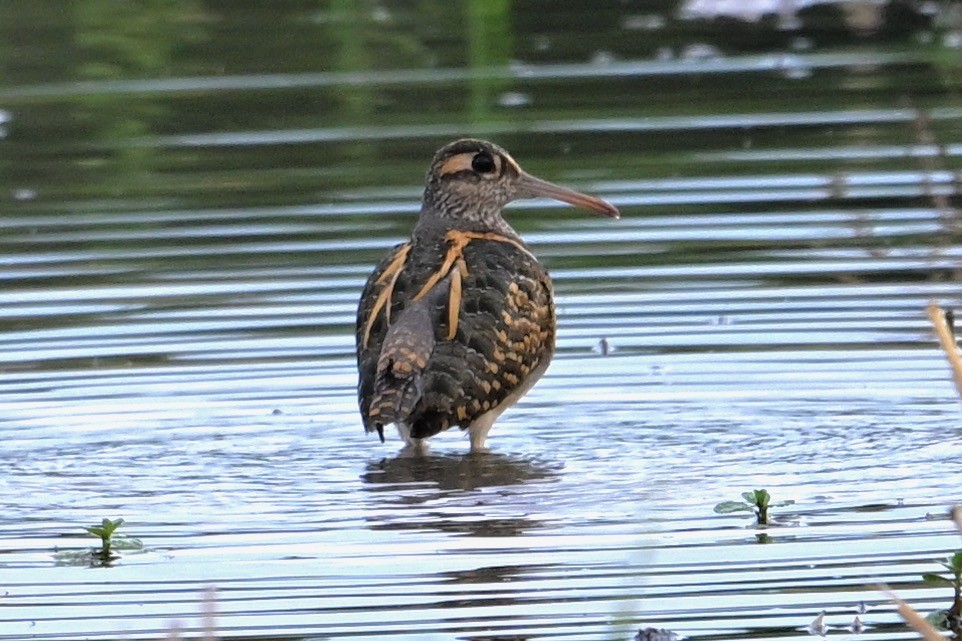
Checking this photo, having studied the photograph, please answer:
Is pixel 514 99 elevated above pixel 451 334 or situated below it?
above

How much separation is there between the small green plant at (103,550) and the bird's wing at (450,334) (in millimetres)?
1400

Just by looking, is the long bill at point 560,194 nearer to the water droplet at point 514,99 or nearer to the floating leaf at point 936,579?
the floating leaf at point 936,579

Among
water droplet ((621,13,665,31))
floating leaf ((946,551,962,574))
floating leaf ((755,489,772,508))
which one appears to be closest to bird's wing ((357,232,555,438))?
floating leaf ((755,489,772,508))

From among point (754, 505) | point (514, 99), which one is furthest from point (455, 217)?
point (514, 99)

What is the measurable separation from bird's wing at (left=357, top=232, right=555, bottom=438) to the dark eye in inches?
21.0

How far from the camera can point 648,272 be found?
11.5 metres

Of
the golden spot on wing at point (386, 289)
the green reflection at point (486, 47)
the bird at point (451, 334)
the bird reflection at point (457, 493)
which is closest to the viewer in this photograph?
the bird reflection at point (457, 493)

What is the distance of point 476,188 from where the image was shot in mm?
9750

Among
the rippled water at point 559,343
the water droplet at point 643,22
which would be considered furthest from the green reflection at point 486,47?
the water droplet at point 643,22

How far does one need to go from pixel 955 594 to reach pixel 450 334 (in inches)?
114

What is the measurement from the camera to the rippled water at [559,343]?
22.3 feet

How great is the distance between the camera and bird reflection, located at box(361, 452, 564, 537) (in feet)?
24.9

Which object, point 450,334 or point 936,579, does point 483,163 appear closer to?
point 450,334

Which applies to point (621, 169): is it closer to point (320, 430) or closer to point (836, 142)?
point (836, 142)
